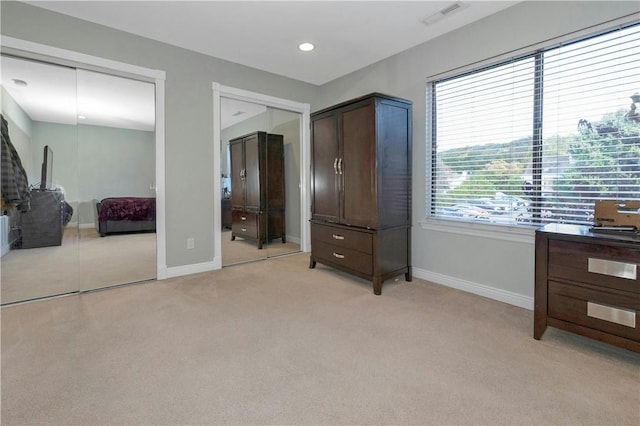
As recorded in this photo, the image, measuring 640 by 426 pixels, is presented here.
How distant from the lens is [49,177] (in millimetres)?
2840

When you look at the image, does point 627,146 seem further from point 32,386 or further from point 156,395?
point 32,386

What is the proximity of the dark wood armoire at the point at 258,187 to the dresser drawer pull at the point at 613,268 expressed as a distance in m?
3.44

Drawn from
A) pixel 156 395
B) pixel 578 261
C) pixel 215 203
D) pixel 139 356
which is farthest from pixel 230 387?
pixel 215 203

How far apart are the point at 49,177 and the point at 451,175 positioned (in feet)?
12.4

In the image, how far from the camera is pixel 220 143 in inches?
146

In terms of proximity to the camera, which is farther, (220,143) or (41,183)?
(220,143)

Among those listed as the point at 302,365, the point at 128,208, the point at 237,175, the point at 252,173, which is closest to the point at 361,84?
the point at 252,173

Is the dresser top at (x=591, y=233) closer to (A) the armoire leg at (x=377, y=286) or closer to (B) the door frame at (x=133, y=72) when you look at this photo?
(A) the armoire leg at (x=377, y=286)

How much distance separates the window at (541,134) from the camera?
6.95ft

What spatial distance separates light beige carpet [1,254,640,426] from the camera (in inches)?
53.7

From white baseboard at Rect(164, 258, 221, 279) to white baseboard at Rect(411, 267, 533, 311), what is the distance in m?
2.28

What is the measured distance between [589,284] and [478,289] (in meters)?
1.12

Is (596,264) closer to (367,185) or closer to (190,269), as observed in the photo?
(367,185)

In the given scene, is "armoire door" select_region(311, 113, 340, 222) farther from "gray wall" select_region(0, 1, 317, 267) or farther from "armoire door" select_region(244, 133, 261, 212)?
"gray wall" select_region(0, 1, 317, 267)
